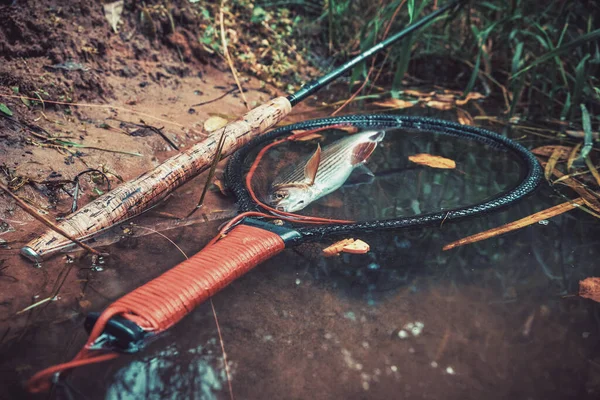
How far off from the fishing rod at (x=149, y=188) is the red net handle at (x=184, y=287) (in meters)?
0.58

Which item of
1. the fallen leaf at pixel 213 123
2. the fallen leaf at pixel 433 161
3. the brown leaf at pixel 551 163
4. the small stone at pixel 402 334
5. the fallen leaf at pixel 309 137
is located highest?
the small stone at pixel 402 334

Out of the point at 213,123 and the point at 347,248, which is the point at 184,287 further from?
the point at 213,123

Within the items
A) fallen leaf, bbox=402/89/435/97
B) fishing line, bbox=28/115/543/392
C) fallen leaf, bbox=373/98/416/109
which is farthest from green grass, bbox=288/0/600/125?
fishing line, bbox=28/115/543/392

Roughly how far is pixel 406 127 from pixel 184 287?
262cm

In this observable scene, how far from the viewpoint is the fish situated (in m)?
2.71

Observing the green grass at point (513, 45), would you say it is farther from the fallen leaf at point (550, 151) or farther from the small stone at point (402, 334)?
the small stone at point (402, 334)

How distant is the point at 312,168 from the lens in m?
2.75

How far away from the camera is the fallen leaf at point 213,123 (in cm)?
372

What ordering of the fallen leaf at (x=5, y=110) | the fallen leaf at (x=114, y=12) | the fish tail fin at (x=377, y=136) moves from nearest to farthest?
the fallen leaf at (x=5, y=110)
the fish tail fin at (x=377, y=136)
the fallen leaf at (x=114, y=12)

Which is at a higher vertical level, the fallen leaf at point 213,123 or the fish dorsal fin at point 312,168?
the fish dorsal fin at point 312,168

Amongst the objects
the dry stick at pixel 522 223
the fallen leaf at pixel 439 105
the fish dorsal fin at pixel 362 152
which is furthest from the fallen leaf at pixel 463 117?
the dry stick at pixel 522 223

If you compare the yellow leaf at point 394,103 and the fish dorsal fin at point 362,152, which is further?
the yellow leaf at point 394,103

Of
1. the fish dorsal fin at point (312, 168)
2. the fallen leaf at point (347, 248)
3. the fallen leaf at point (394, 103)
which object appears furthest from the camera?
the fallen leaf at point (394, 103)

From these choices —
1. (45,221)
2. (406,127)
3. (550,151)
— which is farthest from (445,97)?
(45,221)
